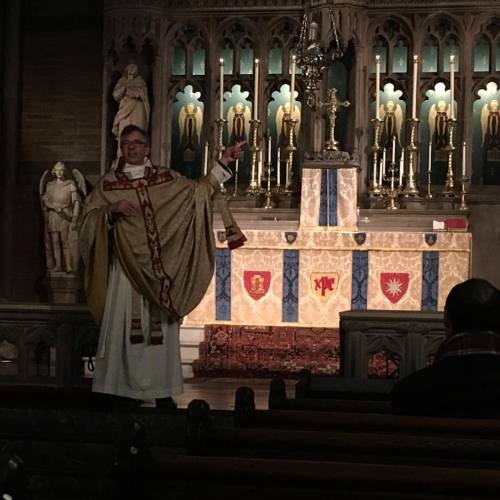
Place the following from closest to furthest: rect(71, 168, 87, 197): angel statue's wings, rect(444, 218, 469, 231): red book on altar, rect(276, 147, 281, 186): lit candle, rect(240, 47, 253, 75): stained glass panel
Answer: rect(444, 218, 469, 231): red book on altar → rect(276, 147, 281, 186): lit candle → rect(240, 47, 253, 75): stained glass panel → rect(71, 168, 87, 197): angel statue's wings

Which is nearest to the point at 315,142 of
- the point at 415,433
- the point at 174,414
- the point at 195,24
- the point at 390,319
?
the point at 195,24

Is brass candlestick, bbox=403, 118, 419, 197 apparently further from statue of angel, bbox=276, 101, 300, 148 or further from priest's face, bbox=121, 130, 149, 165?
priest's face, bbox=121, 130, 149, 165

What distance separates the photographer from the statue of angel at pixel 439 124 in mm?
12802

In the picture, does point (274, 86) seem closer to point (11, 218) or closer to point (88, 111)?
point (88, 111)

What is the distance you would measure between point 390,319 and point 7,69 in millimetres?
8123

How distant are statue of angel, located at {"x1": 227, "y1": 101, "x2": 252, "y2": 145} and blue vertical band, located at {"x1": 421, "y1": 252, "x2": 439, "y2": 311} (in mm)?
3060

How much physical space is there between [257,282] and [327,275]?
69 cm

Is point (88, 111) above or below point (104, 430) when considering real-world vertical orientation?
above

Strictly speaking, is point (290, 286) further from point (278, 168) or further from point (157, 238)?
point (157, 238)

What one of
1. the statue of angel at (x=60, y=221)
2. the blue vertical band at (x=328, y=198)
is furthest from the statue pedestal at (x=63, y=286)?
the blue vertical band at (x=328, y=198)

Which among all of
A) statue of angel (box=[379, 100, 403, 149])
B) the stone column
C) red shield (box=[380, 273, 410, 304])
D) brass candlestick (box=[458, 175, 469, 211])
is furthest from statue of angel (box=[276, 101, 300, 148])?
the stone column

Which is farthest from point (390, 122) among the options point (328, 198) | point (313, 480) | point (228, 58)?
point (313, 480)

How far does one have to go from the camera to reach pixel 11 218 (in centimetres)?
1425

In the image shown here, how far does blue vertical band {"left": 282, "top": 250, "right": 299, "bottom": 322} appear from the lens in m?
11.2
